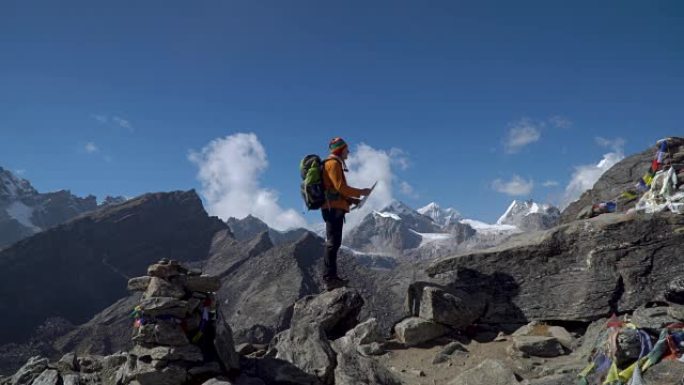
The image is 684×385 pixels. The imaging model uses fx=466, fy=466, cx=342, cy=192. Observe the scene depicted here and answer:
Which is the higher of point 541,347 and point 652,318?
point 652,318

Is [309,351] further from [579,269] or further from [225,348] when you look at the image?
[579,269]

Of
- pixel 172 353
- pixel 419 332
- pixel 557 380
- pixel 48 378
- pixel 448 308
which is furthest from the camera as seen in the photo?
pixel 448 308

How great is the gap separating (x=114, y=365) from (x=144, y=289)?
2989mm

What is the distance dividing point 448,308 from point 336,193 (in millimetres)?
4773

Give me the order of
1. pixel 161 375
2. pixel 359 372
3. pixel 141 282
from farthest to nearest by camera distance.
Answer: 1. pixel 141 282
2. pixel 359 372
3. pixel 161 375

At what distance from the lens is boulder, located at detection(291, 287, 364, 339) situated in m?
14.8

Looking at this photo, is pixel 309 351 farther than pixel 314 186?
No

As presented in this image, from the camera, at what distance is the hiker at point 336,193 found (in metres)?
14.4

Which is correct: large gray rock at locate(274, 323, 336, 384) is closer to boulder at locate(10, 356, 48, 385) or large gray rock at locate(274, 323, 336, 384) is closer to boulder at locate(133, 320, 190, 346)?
boulder at locate(133, 320, 190, 346)

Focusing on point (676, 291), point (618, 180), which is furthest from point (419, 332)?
point (618, 180)

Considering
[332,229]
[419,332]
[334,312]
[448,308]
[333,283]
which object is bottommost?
[419,332]

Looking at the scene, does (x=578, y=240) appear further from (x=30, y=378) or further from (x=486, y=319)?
(x=30, y=378)

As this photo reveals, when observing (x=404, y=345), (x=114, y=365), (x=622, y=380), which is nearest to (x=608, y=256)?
(x=622, y=380)

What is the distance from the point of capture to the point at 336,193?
47.7 ft
